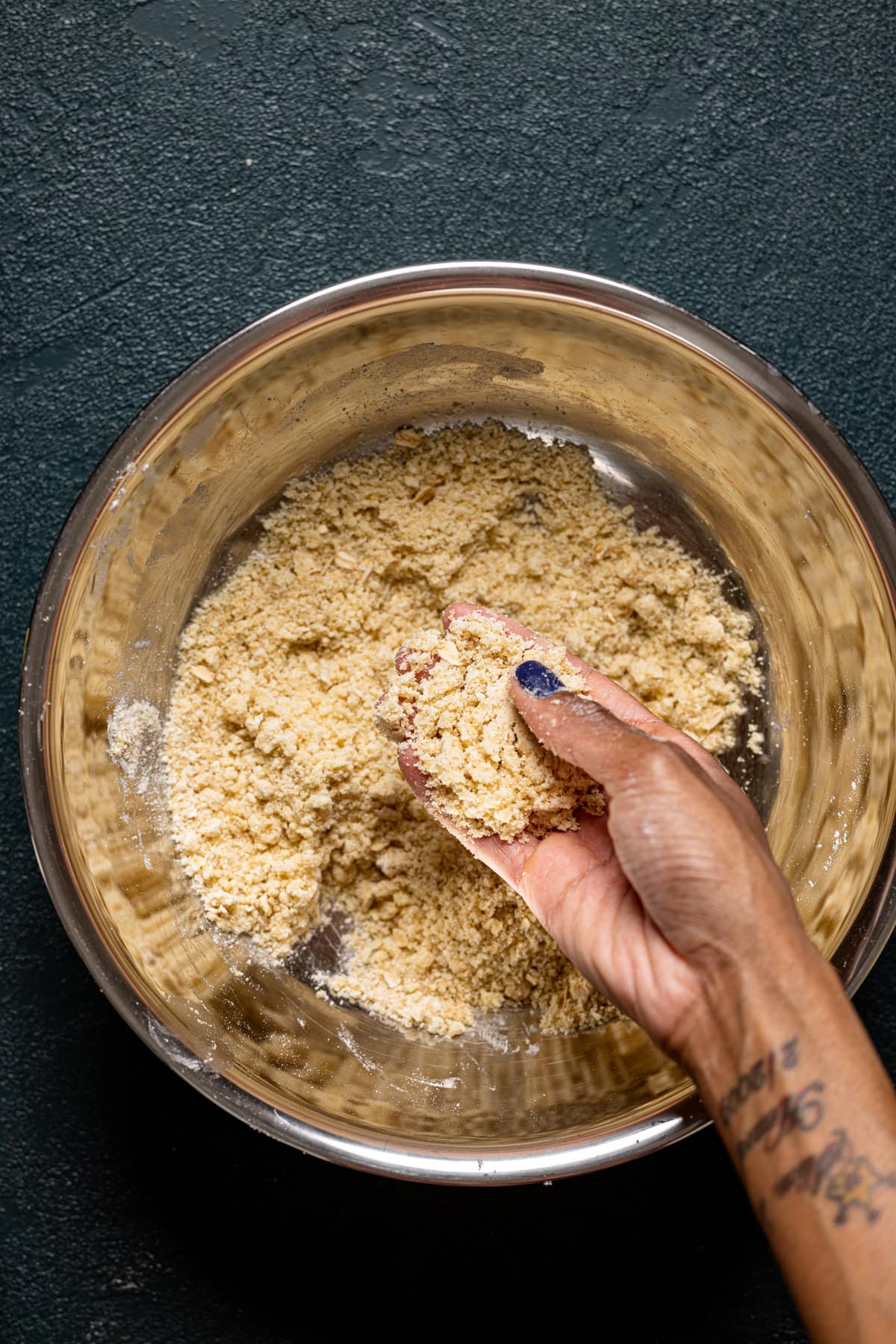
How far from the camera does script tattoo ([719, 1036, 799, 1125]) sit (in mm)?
1256

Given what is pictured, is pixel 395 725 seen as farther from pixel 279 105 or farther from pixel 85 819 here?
pixel 279 105

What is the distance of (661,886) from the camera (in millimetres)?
1289

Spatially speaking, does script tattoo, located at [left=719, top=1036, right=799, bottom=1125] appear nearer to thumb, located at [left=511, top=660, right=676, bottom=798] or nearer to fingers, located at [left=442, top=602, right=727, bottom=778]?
thumb, located at [left=511, top=660, right=676, bottom=798]

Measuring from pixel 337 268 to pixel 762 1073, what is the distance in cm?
146

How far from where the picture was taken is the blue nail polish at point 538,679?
5.03 ft

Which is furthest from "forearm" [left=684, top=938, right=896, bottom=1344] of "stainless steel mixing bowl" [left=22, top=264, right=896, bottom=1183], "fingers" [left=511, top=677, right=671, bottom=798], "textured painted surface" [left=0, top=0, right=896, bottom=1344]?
"textured painted surface" [left=0, top=0, right=896, bottom=1344]

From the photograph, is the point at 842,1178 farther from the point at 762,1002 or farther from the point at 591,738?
the point at 591,738

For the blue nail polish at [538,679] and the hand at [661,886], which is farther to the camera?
the blue nail polish at [538,679]

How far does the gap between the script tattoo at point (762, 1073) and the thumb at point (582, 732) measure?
36 cm

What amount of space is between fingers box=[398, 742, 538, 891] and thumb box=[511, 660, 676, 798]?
0.63ft

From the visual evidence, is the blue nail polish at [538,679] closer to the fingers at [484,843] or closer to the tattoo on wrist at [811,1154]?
the fingers at [484,843]

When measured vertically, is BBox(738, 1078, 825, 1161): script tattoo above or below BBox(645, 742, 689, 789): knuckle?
below

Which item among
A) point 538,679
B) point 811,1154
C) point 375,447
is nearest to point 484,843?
point 538,679

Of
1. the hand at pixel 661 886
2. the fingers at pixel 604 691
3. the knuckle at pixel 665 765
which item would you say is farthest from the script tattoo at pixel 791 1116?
the fingers at pixel 604 691
